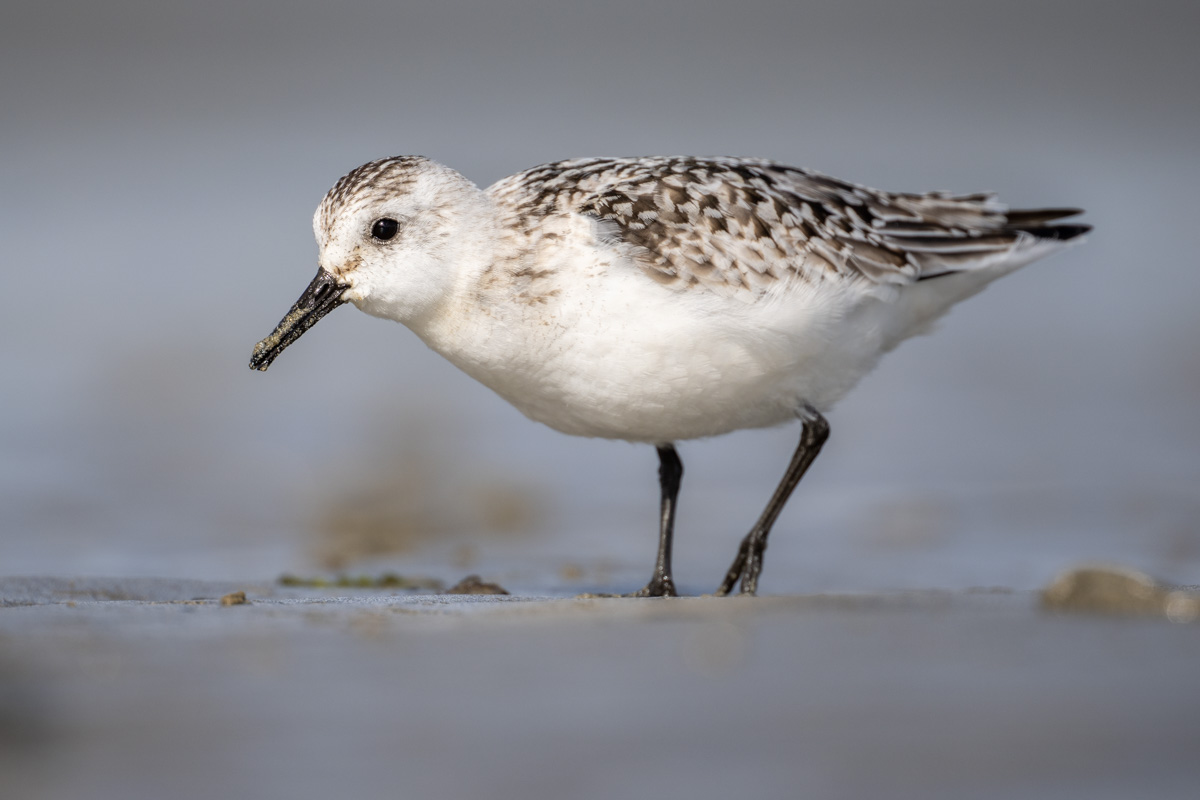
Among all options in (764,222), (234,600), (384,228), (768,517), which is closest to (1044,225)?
(764,222)

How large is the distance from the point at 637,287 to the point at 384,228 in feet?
3.41

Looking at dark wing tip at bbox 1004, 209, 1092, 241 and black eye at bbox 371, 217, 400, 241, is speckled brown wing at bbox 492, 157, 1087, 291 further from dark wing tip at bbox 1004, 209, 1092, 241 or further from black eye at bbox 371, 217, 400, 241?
black eye at bbox 371, 217, 400, 241

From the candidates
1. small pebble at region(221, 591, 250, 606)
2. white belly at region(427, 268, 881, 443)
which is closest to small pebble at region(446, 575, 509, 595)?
white belly at region(427, 268, 881, 443)

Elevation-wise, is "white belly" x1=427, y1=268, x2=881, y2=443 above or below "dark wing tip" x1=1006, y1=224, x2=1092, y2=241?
below

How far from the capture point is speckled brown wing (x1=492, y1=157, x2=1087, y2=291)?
17.4 ft

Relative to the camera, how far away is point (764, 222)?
218 inches

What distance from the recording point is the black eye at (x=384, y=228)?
5.36 meters

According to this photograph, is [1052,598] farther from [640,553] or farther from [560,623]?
[640,553]

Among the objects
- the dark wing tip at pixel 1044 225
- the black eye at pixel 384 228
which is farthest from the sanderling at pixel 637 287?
the dark wing tip at pixel 1044 225

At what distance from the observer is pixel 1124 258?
1405 centimetres

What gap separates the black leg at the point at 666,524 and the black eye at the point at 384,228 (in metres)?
1.60

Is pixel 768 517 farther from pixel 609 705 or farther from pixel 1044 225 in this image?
pixel 609 705

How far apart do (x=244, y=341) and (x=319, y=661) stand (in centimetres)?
858

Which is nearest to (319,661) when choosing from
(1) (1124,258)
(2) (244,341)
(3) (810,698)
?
(3) (810,698)
